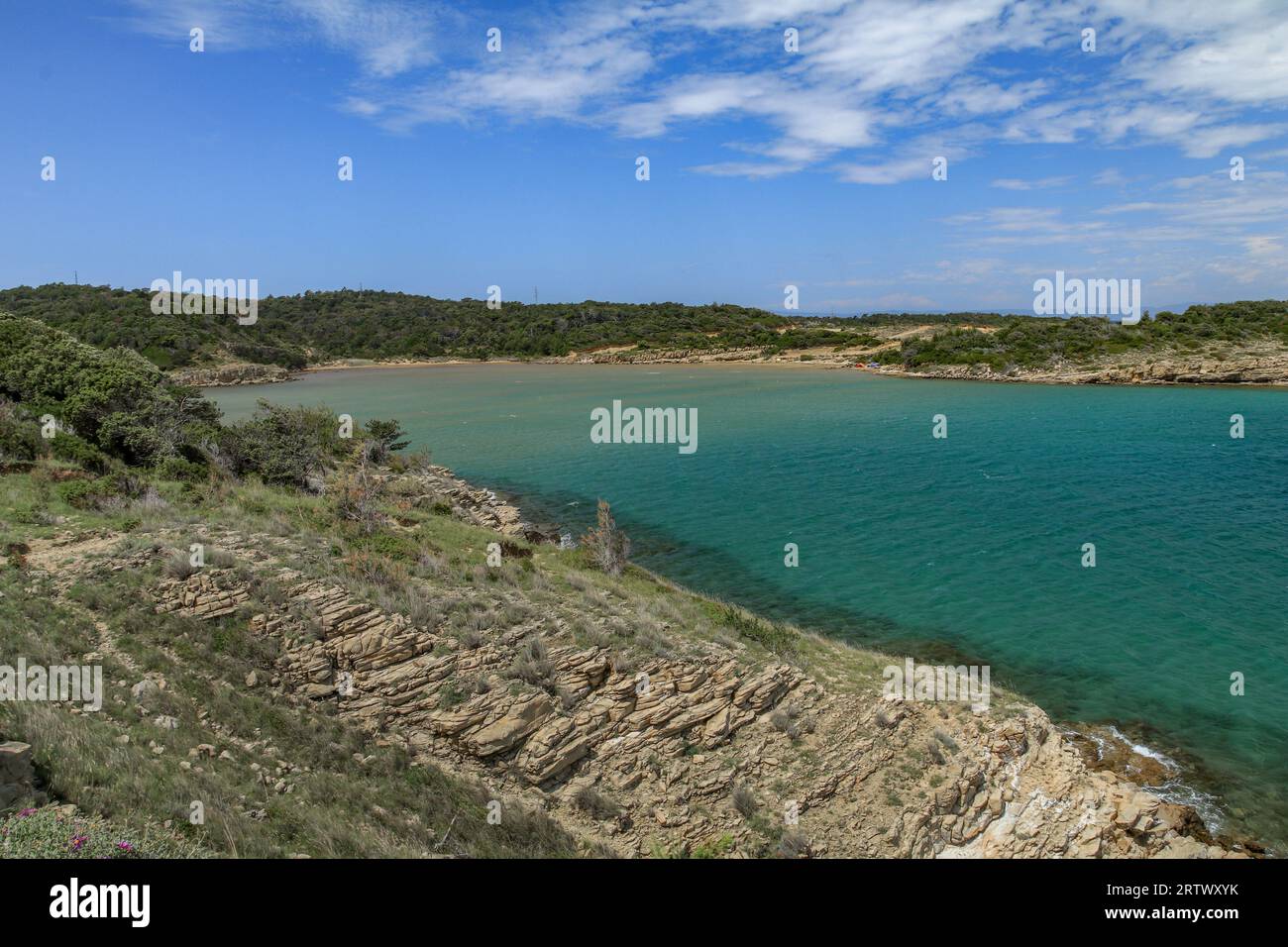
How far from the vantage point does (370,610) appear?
1078 cm

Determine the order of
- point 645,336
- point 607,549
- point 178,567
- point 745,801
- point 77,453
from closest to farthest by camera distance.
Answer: point 745,801
point 178,567
point 607,549
point 77,453
point 645,336

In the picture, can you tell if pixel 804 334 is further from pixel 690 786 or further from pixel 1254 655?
pixel 690 786

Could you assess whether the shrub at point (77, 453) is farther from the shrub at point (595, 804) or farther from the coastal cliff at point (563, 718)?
the shrub at point (595, 804)

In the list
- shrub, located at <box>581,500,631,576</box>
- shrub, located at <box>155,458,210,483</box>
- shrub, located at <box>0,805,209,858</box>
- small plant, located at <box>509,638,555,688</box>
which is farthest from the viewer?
shrub, located at <box>155,458,210,483</box>

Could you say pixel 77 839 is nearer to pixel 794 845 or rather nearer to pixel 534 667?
pixel 534 667

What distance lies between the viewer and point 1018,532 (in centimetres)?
2212

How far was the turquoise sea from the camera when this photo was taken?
13109mm

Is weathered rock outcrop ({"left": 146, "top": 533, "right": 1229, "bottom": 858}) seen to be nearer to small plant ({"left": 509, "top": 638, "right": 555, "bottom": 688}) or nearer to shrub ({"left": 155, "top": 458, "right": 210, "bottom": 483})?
small plant ({"left": 509, "top": 638, "right": 555, "bottom": 688})

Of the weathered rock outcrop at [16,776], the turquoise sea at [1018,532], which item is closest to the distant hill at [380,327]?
the turquoise sea at [1018,532]

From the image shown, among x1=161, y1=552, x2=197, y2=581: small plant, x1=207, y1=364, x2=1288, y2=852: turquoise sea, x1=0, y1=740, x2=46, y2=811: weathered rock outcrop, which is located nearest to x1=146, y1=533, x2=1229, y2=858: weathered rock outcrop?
x1=161, y1=552, x2=197, y2=581: small plant

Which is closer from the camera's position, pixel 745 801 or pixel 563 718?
pixel 745 801

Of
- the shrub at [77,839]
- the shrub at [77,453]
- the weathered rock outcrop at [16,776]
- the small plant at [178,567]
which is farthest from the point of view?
the shrub at [77,453]

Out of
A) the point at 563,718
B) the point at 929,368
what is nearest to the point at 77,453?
the point at 563,718

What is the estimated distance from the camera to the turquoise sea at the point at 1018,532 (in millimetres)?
13109
